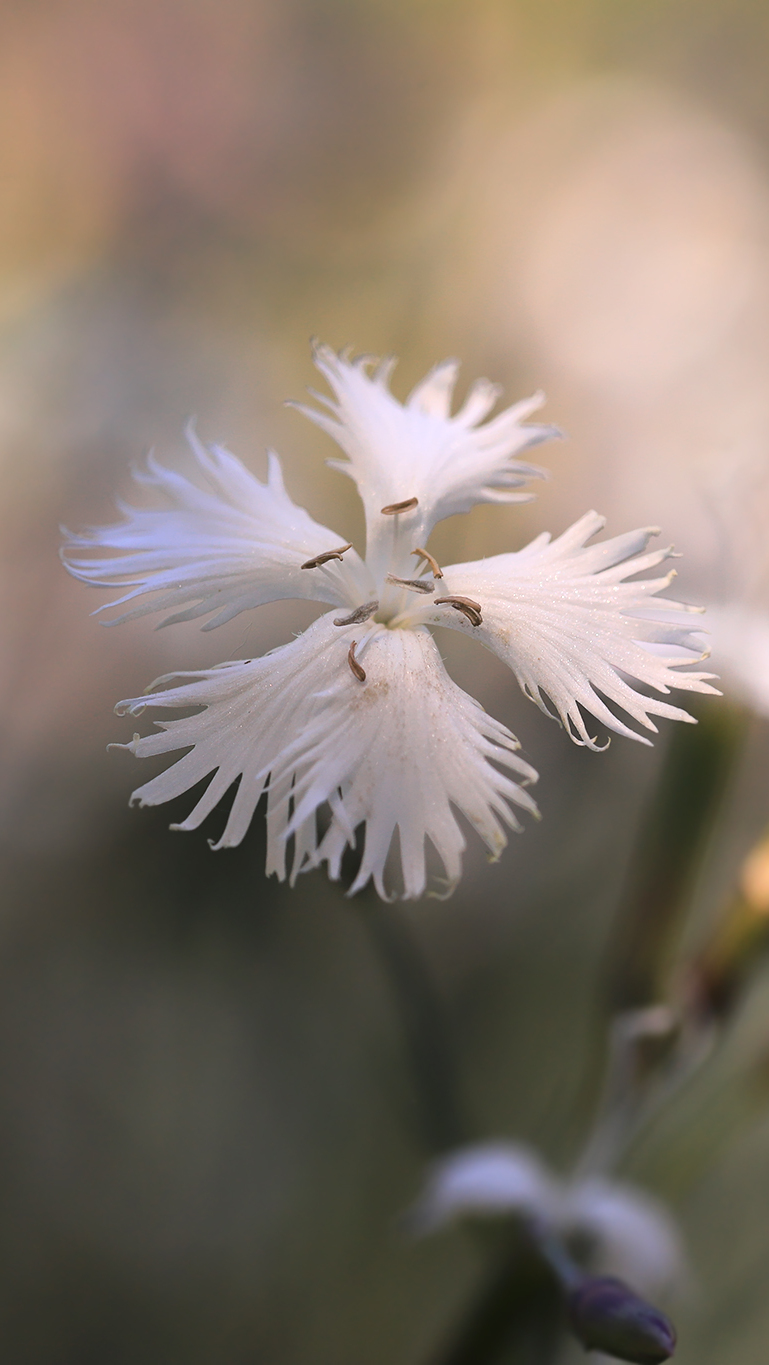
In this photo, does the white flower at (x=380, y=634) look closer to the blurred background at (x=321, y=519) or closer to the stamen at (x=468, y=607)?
the stamen at (x=468, y=607)

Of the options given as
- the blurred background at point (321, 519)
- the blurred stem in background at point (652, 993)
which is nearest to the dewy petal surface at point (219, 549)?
the blurred stem in background at point (652, 993)

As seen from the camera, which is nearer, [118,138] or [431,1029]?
[431,1029]

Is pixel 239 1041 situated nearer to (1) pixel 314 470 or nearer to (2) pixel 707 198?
(1) pixel 314 470

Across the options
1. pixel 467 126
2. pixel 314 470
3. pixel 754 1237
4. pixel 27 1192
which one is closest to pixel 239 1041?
pixel 27 1192

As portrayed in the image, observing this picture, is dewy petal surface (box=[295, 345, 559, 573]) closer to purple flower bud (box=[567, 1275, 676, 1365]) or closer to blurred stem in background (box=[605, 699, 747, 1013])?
blurred stem in background (box=[605, 699, 747, 1013])

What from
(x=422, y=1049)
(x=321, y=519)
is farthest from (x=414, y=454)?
(x=321, y=519)

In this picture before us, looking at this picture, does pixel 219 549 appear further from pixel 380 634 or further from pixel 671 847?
pixel 671 847
